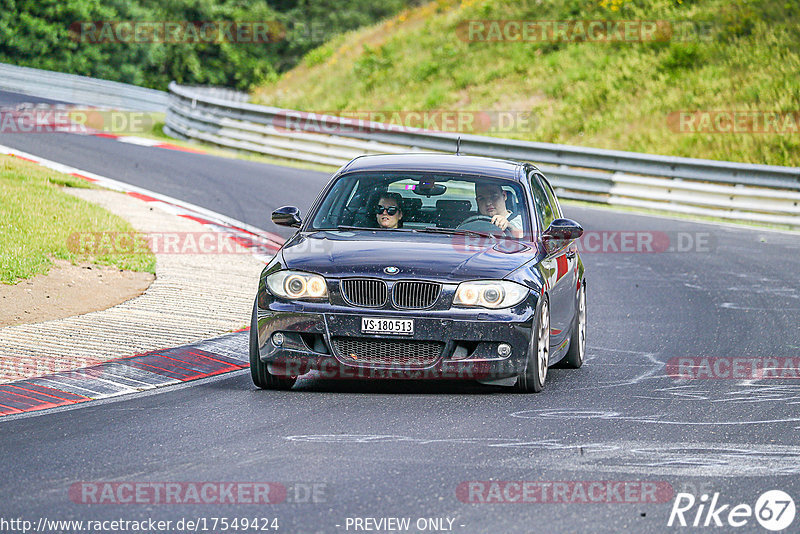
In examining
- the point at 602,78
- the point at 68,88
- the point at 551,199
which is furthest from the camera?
the point at 68,88

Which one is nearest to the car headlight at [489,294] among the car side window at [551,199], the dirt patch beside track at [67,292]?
the car side window at [551,199]

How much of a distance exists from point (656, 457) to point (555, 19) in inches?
1353

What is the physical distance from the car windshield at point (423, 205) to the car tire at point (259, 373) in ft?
4.06

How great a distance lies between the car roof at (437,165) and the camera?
989 cm

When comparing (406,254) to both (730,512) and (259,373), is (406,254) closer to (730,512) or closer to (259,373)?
(259,373)

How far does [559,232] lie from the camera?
961cm

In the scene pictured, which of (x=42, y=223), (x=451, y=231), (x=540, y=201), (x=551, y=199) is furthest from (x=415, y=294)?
(x=42, y=223)

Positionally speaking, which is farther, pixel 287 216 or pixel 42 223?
pixel 42 223

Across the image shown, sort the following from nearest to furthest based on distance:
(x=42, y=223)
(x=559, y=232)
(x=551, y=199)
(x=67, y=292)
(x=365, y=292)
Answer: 1. (x=365, y=292)
2. (x=559, y=232)
3. (x=551, y=199)
4. (x=67, y=292)
5. (x=42, y=223)

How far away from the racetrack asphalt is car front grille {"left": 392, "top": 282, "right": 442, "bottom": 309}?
646mm

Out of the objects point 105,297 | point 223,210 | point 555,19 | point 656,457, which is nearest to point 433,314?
point 656,457

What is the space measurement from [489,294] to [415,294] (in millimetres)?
487

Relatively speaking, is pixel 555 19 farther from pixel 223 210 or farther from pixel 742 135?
pixel 223 210

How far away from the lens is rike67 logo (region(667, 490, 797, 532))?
5.72 meters
